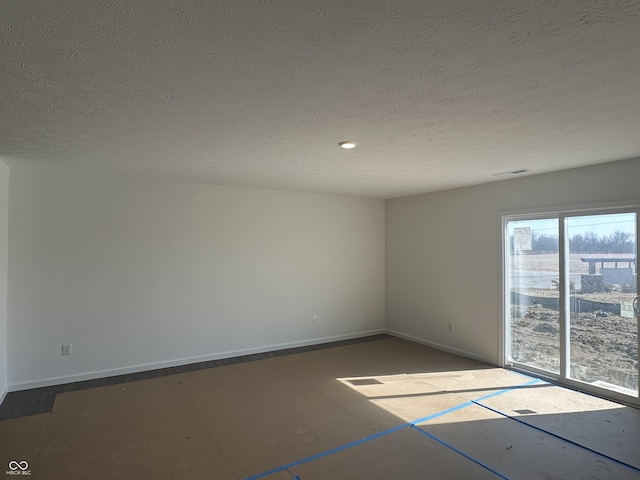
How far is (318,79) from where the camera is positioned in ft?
6.09

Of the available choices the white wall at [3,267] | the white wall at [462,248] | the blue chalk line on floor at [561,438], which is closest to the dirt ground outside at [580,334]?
the white wall at [462,248]

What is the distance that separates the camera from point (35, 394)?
378cm

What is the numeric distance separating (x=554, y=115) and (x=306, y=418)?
10.0ft

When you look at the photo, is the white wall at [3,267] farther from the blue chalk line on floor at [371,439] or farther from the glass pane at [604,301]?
the glass pane at [604,301]

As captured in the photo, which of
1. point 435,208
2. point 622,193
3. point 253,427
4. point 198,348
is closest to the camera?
point 253,427

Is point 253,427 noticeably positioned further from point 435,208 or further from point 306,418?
point 435,208

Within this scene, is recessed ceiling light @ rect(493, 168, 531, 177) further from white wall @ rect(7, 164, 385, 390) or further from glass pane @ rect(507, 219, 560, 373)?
white wall @ rect(7, 164, 385, 390)

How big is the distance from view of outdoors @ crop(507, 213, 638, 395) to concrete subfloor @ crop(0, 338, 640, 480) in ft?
1.19

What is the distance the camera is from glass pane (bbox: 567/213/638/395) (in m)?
3.61

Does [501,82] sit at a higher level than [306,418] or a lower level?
higher

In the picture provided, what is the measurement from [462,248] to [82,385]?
5.01 m

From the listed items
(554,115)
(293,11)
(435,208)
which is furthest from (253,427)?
(435,208)

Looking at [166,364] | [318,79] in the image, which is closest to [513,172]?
[318,79]

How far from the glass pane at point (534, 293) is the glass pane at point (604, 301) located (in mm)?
191
